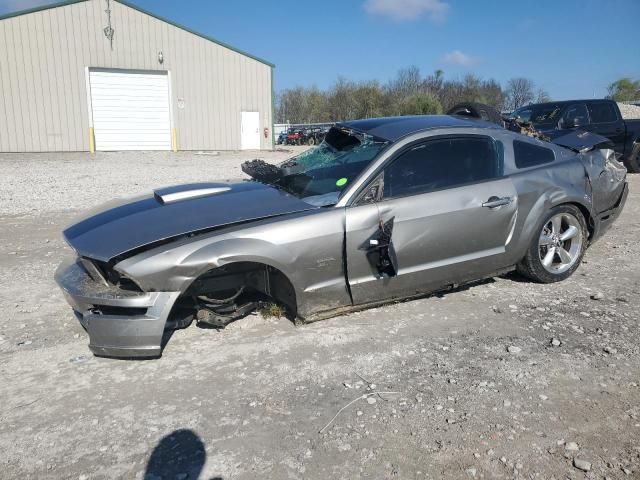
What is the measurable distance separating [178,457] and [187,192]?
7.04 ft

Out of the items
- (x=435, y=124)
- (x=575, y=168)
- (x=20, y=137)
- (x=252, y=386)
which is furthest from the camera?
(x=20, y=137)

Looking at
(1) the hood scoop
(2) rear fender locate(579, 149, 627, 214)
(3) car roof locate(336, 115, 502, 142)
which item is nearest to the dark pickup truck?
(2) rear fender locate(579, 149, 627, 214)

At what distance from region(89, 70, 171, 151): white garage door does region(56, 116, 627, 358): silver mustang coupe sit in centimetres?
2075

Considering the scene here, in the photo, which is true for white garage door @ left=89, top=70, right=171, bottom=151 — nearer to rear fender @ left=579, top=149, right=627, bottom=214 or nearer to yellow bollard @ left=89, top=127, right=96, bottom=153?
yellow bollard @ left=89, top=127, right=96, bottom=153

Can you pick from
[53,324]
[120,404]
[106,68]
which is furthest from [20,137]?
[120,404]

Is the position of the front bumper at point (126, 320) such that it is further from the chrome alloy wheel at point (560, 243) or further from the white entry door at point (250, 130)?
the white entry door at point (250, 130)

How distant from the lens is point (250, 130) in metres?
26.7

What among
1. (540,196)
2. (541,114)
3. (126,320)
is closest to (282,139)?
(541,114)

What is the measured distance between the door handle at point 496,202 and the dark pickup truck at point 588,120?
6.70 m

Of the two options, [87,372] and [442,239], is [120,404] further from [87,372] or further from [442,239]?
[442,239]

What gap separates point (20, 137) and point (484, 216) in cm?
2255

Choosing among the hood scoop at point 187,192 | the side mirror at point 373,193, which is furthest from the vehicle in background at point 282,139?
the side mirror at point 373,193

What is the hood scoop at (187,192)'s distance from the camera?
3.96 metres

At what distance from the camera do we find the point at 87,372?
10.7 feet
